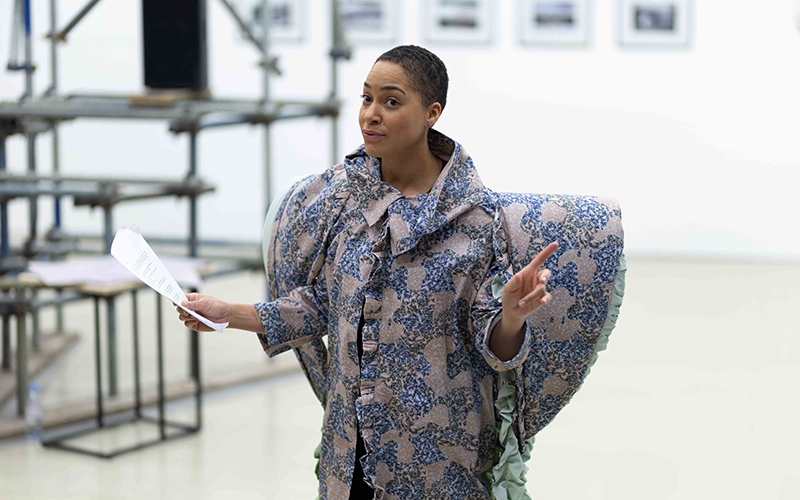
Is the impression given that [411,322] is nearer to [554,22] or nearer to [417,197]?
[417,197]

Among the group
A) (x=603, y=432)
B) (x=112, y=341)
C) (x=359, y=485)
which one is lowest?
(x=603, y=432)

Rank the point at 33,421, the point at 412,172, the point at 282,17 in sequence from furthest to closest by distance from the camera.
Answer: the point at 282,17
the point at 33,421
the point at 412,172

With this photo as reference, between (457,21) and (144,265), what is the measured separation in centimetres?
708

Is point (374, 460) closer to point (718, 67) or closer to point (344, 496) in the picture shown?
→ point (344, 496)

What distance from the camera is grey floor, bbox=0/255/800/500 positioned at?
3867 millimetres

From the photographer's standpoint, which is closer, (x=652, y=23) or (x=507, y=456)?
(x=507, y=456)

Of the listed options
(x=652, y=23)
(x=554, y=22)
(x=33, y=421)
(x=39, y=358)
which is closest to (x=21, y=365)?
(x=33, y=421)

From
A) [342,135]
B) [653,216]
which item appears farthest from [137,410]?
[653,216]

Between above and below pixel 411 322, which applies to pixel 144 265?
above

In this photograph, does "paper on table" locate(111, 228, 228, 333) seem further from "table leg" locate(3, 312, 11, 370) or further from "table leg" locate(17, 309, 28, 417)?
"table leg" locate(3, 312, 11, 370)

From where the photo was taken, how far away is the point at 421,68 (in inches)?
75.0

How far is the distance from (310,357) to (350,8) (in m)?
6.74

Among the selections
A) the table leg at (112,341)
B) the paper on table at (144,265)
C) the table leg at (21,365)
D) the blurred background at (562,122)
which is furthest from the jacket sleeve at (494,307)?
the blurred background at (562,122)

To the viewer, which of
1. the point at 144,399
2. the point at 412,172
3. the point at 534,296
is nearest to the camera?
the point at 534,296
